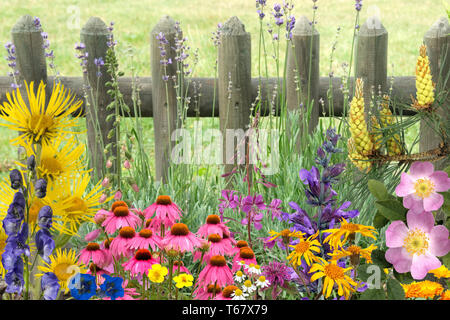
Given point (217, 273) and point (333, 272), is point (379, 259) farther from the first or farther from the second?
point (217, 273)

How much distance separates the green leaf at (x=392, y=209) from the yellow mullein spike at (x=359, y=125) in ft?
0.49

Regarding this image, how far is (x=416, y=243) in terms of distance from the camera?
1.19m

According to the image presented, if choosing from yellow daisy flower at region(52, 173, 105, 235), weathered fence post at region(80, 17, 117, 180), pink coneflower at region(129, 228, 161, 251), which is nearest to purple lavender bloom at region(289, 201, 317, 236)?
pink coneflower at region(129, 228, 161, 251)

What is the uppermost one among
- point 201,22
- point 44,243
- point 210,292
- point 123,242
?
point 201,22

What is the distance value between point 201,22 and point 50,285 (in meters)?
6.68

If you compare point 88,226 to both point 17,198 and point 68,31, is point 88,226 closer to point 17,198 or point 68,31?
point 17,198

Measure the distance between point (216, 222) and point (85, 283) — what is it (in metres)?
0.43

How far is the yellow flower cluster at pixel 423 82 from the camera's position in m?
1.25

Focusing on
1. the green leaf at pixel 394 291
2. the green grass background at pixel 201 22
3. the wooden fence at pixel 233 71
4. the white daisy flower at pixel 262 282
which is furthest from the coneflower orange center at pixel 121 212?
the green grass background at pixel 201 22

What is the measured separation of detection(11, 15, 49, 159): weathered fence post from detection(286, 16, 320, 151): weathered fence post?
4.22 ft

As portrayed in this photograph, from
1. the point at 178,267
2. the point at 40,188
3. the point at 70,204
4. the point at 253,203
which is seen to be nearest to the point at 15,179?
the point at 40,188

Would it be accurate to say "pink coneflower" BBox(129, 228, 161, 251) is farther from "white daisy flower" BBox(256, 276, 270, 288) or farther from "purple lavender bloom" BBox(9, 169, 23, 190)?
"purple lavender bloom" BBox(9, 169, 23, 190)

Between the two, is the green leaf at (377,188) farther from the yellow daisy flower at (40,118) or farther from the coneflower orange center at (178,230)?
the yellow daisy flower at (40,118)
